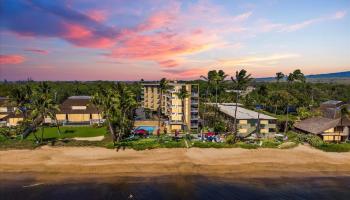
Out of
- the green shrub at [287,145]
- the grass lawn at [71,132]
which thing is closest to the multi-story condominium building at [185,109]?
the grass lawn at [71,132]

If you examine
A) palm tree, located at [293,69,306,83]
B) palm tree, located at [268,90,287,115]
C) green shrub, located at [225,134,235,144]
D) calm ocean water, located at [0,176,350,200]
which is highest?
palm tree, located at [293,69,306,83]

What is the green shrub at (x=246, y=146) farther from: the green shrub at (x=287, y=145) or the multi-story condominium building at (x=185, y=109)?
the multi-story condominium building at (x=185, y=109)

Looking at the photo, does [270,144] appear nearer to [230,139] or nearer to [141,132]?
[230,139]

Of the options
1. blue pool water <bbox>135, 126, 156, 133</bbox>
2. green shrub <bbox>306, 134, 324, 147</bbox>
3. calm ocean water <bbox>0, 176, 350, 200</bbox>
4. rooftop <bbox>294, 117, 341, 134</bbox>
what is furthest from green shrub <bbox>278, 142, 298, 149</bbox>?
blue pool water <bbox>135, 126, 156, 133</bbox>

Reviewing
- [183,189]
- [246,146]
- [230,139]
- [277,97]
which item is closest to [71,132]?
[230,139]

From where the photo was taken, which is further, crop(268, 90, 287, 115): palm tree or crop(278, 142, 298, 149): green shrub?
crop(268, 90, 287, 115): palm tree

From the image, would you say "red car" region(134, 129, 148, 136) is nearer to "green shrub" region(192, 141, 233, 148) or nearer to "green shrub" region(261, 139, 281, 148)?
"green shrub" region(192, 141, 233, 148)

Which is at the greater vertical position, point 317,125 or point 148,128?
point 317,125
